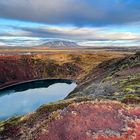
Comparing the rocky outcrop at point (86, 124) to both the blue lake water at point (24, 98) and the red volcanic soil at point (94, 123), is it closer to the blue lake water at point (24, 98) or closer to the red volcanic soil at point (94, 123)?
the red volcanic soil at point (94, 123)

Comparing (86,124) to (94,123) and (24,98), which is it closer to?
(94,123)

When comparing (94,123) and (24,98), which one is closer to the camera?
(94,123)

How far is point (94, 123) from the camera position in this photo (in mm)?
27828

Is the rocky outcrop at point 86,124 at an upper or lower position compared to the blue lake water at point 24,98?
upper

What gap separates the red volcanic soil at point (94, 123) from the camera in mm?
26594

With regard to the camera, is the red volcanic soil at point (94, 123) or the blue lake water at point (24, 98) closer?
the red volcanic soil at point (94, 123)

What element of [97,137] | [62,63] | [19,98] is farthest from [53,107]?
[62,63]

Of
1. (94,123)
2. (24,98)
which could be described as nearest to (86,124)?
(94,123)

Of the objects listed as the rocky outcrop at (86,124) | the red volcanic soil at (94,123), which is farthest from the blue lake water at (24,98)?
the red volcanic soil at (94,123)

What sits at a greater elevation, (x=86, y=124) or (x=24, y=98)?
(x=86, y=124)

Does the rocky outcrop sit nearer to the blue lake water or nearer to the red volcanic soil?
the red volcanic soil

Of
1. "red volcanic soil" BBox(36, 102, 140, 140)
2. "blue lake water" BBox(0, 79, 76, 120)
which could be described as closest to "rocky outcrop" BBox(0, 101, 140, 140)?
"red volcanic soil" BBox(36, 102, 140, 140)

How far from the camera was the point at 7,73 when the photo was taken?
16825cm

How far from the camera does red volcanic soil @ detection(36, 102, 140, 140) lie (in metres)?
26.6
